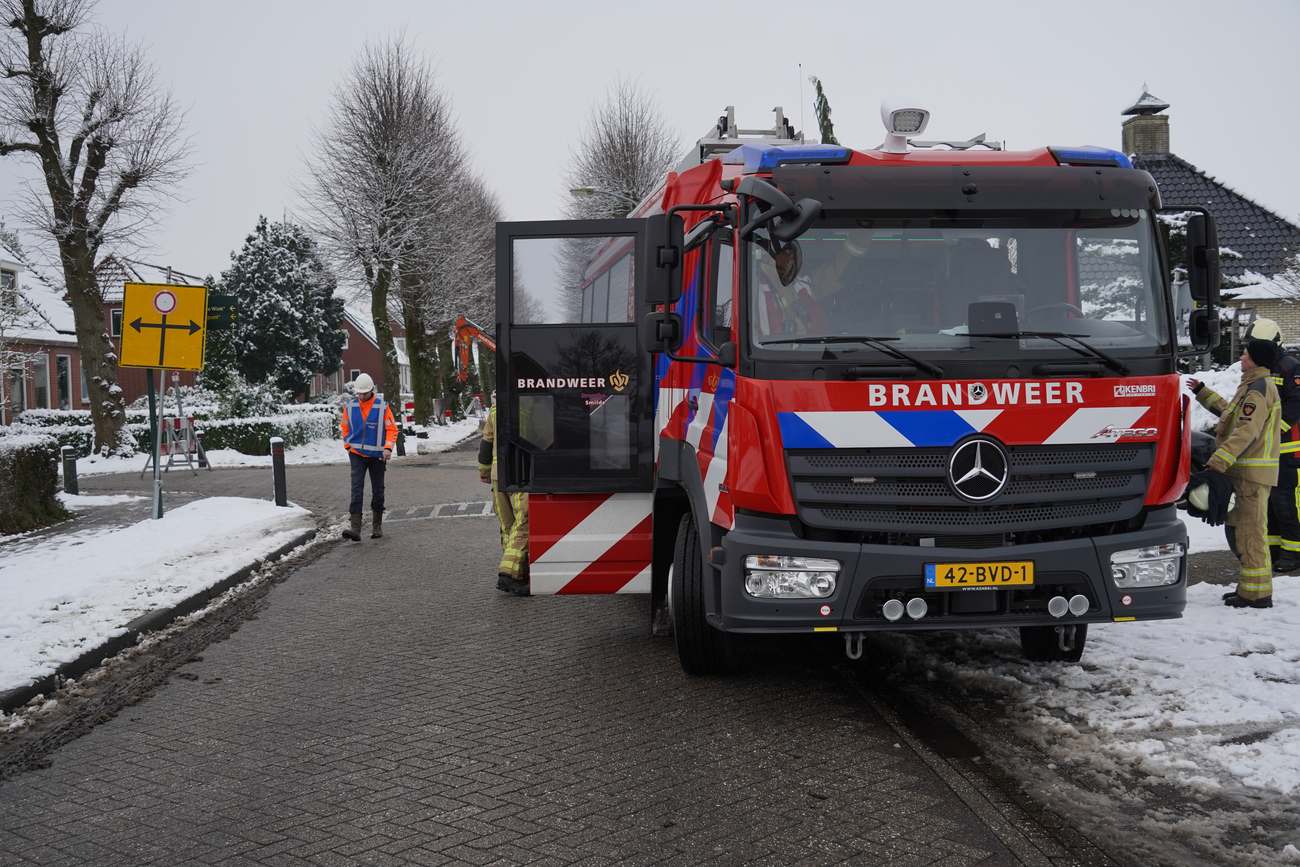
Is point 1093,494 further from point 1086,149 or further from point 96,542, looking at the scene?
point 96,542

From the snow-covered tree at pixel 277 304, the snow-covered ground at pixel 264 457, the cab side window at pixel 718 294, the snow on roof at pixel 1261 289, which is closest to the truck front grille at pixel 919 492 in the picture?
the cab side window at pixel 718 294

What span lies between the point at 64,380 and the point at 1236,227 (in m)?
39.1

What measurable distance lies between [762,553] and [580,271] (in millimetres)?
2944

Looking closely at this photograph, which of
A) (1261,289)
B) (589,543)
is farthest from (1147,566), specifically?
(1261,289)

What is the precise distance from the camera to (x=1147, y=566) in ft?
17.2

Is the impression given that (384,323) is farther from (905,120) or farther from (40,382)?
(905,120)

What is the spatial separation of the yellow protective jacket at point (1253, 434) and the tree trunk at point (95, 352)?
2415cm

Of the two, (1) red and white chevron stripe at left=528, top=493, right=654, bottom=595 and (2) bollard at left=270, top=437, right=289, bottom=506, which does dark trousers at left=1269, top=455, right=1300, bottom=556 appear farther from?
(2) bollard at left=270, top=437, right=289, bottom=506

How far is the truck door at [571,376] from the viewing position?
7363 millimetres

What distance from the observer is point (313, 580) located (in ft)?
35.0

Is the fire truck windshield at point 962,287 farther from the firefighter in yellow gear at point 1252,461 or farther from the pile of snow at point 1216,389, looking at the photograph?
the pile of snow at point 1216,389

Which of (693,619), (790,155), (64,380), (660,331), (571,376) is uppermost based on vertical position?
(790,155)

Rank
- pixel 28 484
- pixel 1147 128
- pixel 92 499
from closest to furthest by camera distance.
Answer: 1. pixel 28 484
2. pixel 92 499
3. pixel 1147 128

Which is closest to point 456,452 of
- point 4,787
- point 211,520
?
point 211,520
